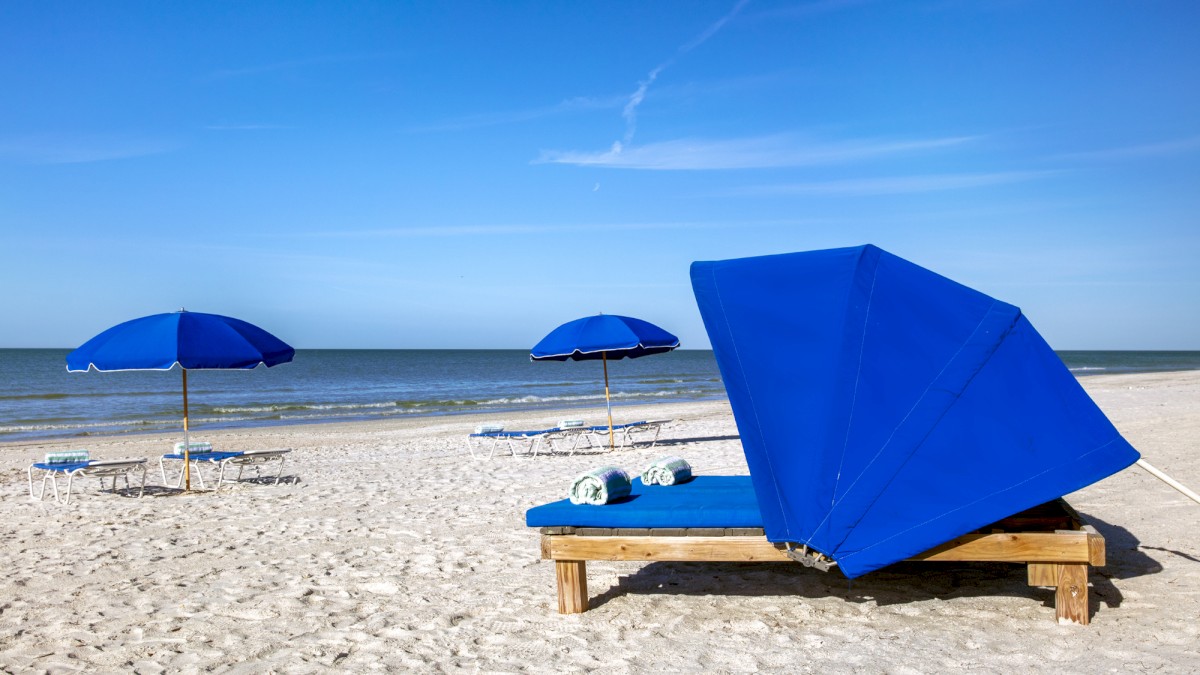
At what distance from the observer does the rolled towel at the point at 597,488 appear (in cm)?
479

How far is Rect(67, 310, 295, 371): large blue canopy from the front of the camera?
8680 millimetres

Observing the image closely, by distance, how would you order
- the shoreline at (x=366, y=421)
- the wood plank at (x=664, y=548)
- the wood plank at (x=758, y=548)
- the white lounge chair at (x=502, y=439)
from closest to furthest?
the wood plank at (x=758, y=548) → the wood plank at (x=664, y=548) → the white lounge chair at (x=502, y=439) → the shoreline at (x=366, y=421)

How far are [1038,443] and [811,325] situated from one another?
3.84ft

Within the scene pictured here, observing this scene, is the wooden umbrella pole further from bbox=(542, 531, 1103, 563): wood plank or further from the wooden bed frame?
bbox=(542, 531, 1103, 563): wood plank

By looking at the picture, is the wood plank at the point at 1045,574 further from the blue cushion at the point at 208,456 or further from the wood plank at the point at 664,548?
the blue cushion at the point at 208,456

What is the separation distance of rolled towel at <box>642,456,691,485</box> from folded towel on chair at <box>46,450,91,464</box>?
6.58 meters

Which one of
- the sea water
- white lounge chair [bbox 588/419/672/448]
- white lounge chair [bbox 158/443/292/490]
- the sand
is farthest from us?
the sea water

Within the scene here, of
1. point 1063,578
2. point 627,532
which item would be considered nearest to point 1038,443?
point 1063,578

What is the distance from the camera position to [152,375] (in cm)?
5106

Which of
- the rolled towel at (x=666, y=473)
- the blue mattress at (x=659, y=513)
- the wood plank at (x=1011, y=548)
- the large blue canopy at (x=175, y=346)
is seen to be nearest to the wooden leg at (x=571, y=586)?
the blue mattress at (x=659, y=513)

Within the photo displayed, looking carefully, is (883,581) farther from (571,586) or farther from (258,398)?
(258,398)

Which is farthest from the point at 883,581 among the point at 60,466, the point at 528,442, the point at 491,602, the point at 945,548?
the point at 528,442

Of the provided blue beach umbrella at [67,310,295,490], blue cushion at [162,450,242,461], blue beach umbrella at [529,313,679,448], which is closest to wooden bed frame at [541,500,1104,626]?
blue beach umbrella at [67,310,295,490]

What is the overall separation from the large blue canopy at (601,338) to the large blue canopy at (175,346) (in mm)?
3825
